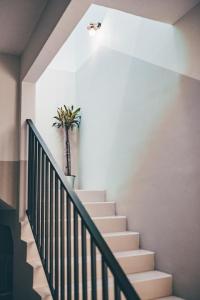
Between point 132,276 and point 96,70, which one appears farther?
point 96,70

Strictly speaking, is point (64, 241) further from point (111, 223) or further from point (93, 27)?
point (93, 27)

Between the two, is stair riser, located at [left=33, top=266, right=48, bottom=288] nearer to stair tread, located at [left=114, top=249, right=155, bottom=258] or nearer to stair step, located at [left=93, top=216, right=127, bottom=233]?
stair tread, located at [left=114, top=249, right=155, bottom=258]

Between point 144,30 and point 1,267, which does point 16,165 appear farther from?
point 144,30

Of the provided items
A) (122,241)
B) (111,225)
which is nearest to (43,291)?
(122,241)

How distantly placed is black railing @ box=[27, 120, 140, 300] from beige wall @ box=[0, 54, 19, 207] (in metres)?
0.27

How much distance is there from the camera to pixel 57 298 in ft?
7.18

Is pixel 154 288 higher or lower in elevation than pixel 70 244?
lower

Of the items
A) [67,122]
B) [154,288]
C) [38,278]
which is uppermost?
[67,122]

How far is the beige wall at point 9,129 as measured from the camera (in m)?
3.45

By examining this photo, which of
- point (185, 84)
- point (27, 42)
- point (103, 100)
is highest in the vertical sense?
point (27, 42)

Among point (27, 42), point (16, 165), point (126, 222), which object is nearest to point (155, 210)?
point (126, 222)

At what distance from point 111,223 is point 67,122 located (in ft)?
7.10

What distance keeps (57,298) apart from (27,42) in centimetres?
264

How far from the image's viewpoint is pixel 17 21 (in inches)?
123
